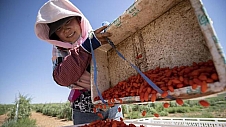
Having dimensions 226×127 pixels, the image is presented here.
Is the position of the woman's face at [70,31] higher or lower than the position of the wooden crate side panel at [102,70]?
higher

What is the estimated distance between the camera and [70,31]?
117 centimetres

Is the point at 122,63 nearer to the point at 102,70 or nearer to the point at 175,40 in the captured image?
the point at 102,70

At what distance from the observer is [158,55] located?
35.8 inches

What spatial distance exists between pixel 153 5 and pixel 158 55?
1.06 ft

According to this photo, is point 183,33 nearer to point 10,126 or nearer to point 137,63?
point 137,63

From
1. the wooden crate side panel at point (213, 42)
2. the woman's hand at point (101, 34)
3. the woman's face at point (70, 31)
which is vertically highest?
the woman's face at point (70, 31)

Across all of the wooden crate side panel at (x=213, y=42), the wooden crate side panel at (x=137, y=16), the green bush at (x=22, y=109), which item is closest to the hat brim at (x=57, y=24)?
the wooden crate side panel at (x=137, y=16)

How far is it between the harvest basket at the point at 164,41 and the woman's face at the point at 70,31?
9.6 inches

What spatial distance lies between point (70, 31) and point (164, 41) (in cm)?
79

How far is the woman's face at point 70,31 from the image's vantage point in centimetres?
116

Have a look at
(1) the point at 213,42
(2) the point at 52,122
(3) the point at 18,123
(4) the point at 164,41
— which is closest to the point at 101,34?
(4) the point at 164,41

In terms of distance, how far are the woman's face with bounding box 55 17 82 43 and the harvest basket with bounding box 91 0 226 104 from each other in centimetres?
24

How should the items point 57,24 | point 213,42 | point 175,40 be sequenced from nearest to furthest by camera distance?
point 213,42 < point 175,40 < point 57,24

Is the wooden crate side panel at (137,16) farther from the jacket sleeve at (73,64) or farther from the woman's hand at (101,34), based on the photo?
the jacket sleeve at (73,64)
